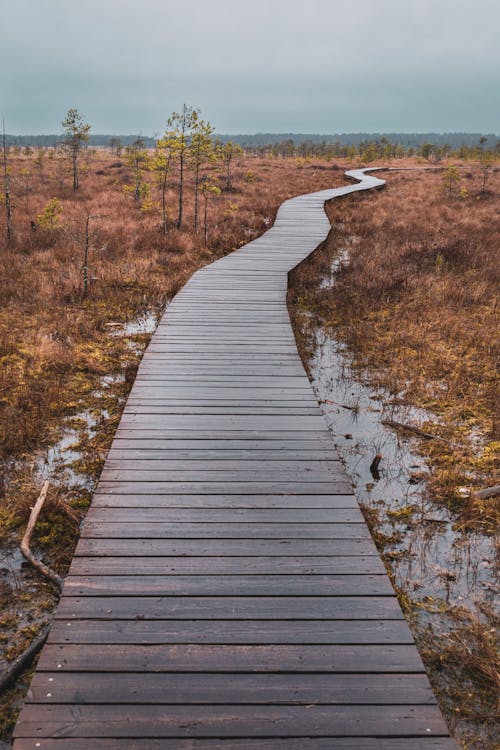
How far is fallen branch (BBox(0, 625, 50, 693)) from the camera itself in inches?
109

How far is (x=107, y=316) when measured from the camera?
29.5 feet

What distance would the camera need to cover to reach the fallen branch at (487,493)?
450 cm

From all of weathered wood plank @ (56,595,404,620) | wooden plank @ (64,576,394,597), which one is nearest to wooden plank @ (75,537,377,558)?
wooden plank @ (64,576,394,597)

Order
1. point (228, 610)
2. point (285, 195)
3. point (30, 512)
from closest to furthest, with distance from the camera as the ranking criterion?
point (228, 610) < point (30, 512) < point (285, 195)

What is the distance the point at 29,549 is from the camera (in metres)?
3.72

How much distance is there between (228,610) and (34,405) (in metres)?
4.11

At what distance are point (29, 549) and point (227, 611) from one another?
189cm

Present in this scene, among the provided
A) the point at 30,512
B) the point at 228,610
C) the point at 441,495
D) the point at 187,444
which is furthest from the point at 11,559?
the point at 441,495

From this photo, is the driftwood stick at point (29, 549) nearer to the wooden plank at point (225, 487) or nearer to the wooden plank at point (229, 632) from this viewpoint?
the wooden plank at point (225, 487)

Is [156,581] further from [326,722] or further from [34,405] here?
[34,405]

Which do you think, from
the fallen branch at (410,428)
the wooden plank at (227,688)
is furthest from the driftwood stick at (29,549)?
the fallen branch at (410,428)

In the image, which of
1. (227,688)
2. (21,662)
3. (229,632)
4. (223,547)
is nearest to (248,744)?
(227,688)

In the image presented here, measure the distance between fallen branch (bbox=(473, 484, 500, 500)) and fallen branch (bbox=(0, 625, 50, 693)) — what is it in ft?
11.7

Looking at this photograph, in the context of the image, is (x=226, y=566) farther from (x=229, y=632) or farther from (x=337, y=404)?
(x=337, y=404)
